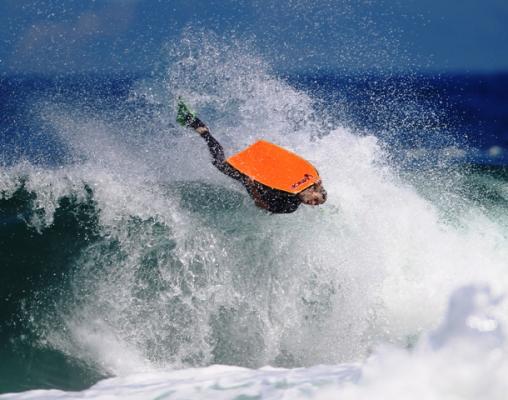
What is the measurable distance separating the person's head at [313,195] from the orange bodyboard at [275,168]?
47 mm

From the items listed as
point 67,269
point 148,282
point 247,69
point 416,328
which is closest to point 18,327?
point 67,269

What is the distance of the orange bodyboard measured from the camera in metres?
7.25

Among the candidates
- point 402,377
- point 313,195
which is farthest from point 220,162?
point 402,377

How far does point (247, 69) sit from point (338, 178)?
3022 mm

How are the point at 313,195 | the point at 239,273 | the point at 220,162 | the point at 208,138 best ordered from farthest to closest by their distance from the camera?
the point at 208,138 < the point at 220,162 < the point at 313,195 < the point at 239,273

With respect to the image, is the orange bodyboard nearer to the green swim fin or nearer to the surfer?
the surfer

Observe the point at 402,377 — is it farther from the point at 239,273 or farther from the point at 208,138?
the point at 208,138

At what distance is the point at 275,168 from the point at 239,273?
1378 millimetres

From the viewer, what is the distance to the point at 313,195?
7.11 metres

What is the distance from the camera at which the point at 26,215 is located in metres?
8.86

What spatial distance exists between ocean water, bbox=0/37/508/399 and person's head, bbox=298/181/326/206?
0.56m

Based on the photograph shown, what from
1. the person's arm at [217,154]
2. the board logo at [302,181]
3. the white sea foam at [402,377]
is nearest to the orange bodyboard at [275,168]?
the board logo at [302,181]

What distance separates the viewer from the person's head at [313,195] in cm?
711

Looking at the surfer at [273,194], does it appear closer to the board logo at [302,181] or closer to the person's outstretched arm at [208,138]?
the person's outstretched arm at [208,138]
